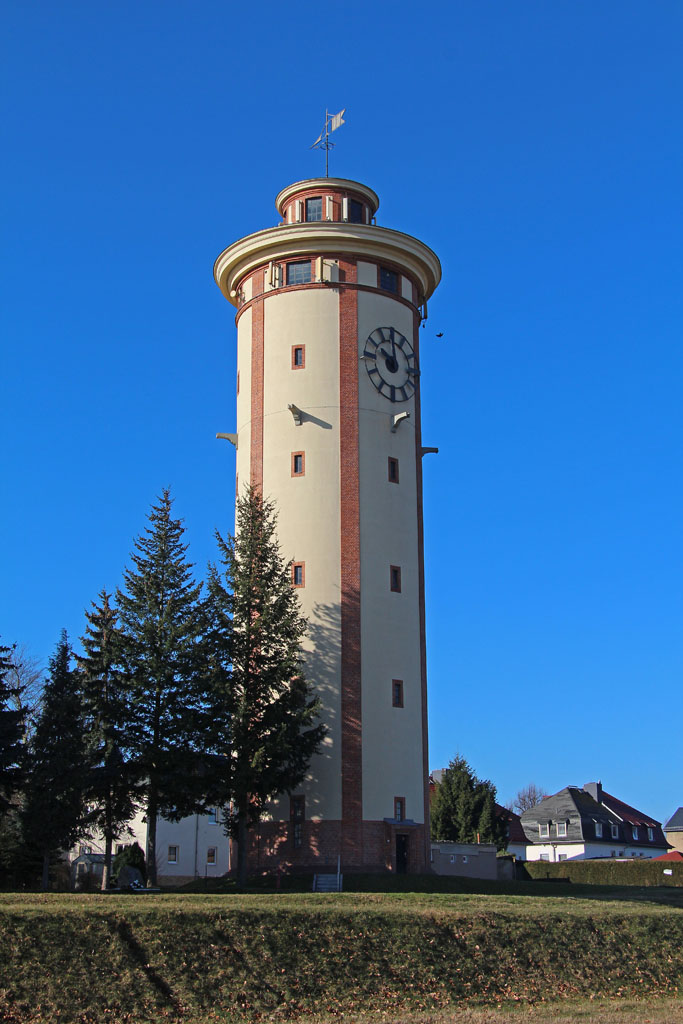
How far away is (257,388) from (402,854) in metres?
19.1

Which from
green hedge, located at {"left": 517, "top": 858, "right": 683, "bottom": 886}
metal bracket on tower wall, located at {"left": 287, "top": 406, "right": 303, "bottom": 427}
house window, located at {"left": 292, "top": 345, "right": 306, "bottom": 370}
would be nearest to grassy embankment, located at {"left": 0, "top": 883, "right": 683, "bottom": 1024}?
metal bracket on tower wall, located at {"left": 287, "top": 406, "right": 303, "bottom": 427}

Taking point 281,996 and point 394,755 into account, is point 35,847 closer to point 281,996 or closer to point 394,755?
point 394,755

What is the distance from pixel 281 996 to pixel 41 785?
60.1 feet

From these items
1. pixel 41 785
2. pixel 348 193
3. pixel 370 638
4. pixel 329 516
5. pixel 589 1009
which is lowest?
pixel 589 1009

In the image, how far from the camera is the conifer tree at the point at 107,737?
121 ft

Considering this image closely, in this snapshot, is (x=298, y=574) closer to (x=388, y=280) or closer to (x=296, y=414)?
(x=296, y=414)

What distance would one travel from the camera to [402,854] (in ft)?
135

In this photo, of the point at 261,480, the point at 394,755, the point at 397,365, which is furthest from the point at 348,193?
the point at 394,755

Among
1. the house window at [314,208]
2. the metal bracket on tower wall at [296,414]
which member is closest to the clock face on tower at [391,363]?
the metal bracket on tower wall at [296,414]

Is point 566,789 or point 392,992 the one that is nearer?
point 392,992

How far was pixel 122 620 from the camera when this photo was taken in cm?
3794

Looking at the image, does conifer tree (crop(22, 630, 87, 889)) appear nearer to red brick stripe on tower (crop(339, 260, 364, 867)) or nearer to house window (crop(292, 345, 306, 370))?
red brick stripe on tower (crop(339, 260, 364, 867))

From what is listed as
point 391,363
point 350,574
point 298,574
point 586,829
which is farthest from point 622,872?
point 391,363

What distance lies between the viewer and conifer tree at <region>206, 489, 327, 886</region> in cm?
3634
